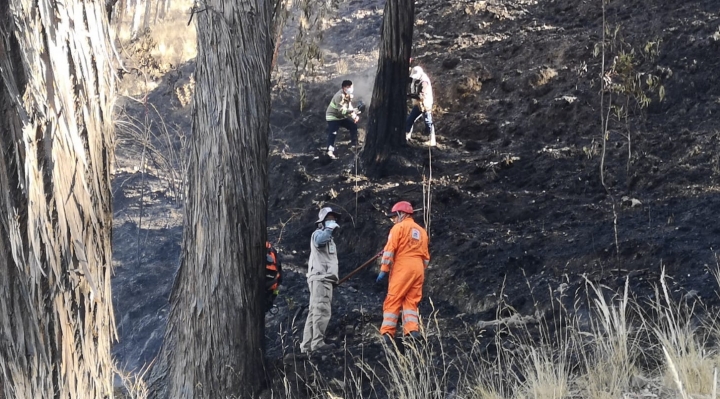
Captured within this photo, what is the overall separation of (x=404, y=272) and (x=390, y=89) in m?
5.22

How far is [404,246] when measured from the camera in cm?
869

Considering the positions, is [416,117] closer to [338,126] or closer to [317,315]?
[338,126]

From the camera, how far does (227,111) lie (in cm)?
733

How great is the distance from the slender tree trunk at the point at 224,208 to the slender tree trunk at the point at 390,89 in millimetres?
5586

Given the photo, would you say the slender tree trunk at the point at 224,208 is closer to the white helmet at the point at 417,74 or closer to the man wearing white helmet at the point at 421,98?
the man wearing white helmet at the point at 421,98

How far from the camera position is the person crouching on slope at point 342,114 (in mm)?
14448

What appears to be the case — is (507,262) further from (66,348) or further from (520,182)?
(66,348)

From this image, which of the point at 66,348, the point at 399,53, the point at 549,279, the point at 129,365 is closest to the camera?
the point at 66,348

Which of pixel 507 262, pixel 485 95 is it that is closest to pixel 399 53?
pixel 485 95

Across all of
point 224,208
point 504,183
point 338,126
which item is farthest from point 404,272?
point 338,126

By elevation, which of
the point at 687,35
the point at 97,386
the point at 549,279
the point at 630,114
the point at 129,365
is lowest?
the point at 129,365

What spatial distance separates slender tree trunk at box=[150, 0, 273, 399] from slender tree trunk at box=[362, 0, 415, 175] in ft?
18.3

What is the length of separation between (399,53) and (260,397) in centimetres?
646

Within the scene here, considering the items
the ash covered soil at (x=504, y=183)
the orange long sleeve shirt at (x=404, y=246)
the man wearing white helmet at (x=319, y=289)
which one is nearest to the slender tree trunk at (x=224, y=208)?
the ash covered soil at (x=504, y=183)
